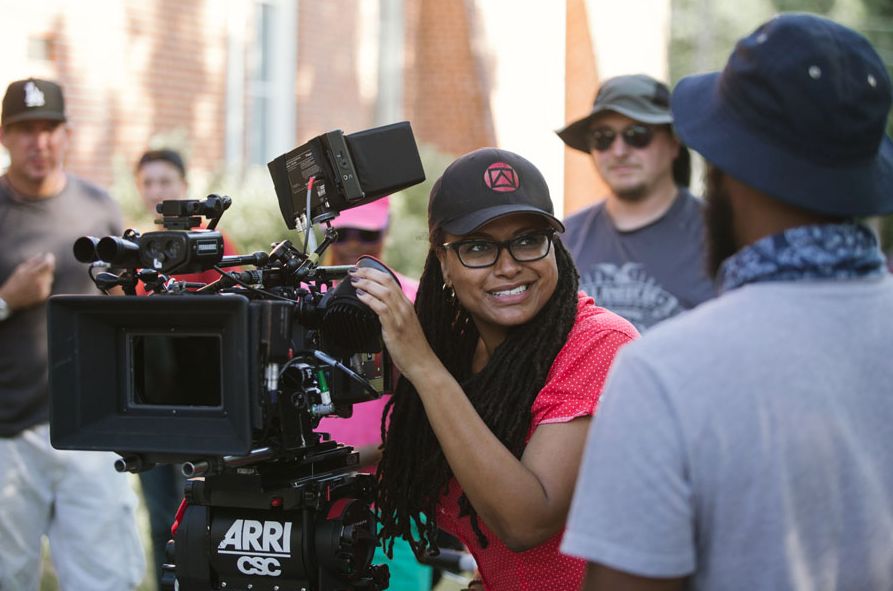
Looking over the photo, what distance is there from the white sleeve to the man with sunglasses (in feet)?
9.03

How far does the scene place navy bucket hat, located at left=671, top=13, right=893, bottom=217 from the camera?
1.58 m

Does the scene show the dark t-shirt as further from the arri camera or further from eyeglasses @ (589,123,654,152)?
the arri camera

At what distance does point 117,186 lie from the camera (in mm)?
7363

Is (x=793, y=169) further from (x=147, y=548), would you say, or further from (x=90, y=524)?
(x=147, y=548)

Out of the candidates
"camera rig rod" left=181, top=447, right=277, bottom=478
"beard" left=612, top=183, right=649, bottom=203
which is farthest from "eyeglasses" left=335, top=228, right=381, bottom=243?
"camera rig rod" left=181, top=447, right=277, bottom=478

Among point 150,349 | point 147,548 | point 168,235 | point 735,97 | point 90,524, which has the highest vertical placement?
point 735,97

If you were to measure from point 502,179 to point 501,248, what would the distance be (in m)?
0.15

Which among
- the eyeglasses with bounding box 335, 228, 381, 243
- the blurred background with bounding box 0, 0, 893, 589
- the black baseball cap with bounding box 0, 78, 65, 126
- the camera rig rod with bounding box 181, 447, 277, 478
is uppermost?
the blurred background with bounding box 0, 0, 893, 589

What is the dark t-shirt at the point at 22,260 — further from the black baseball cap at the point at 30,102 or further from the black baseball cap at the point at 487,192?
the black baseball cap at the point at 487,192

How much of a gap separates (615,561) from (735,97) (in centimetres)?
68

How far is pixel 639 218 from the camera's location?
178 inches

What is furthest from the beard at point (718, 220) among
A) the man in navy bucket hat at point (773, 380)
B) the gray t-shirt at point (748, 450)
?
the gray t-shirt at point (748, 450)

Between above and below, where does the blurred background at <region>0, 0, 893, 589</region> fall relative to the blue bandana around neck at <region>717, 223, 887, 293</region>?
above

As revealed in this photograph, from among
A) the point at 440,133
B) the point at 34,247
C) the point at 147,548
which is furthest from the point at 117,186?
the point at 440,133
